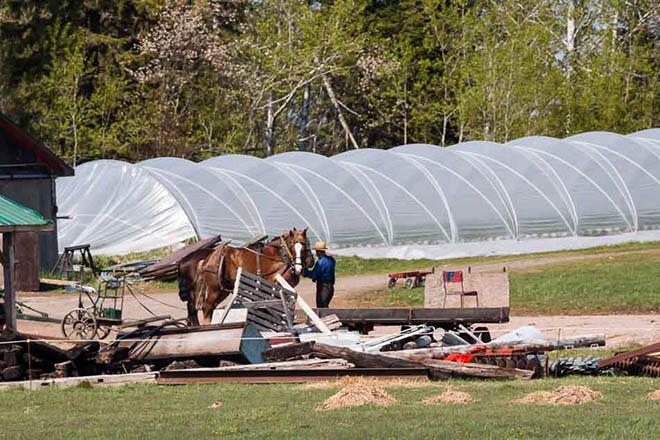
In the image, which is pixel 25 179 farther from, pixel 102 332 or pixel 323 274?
pixel 323 274

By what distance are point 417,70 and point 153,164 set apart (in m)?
26.6

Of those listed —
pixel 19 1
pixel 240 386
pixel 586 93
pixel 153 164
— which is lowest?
pixel 240 386

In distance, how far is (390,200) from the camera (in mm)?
40500

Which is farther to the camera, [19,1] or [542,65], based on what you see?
[542,65]

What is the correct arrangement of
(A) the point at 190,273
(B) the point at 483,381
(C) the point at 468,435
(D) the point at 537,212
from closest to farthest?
(C) the point at 468,435 → (B) the point at 483,381 → (A) the point at 190,273 → (D) the point at 537,212

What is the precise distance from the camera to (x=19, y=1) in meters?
50.1

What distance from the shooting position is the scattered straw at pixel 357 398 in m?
12.8

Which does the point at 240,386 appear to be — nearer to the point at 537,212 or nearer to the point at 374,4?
the point at 537,212

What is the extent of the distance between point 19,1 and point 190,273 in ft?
104

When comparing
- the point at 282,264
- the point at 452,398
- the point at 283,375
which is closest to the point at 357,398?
the point at 452,398

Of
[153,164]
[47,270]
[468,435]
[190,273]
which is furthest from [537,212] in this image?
[468,435]

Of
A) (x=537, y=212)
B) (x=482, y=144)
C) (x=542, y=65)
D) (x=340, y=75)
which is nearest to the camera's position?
(x=537, y=212)

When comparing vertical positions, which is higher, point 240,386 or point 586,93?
point 586,93

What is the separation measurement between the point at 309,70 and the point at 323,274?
38714 mm
